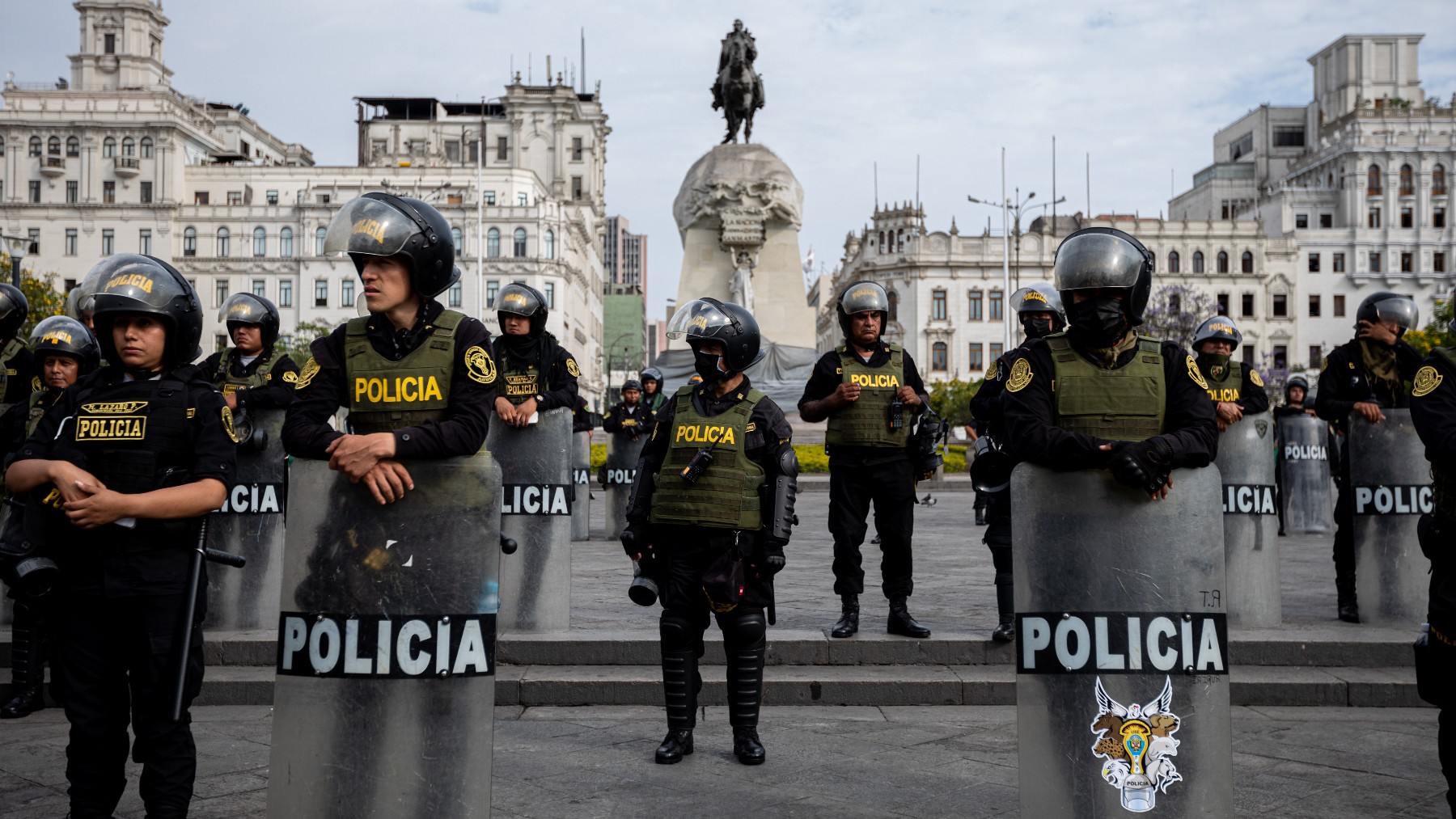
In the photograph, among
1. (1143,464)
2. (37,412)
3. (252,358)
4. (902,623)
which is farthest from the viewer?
(252,358)

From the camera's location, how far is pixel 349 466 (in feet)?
13.1

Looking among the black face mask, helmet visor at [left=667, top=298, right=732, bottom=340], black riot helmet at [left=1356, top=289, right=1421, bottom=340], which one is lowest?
the black face mask

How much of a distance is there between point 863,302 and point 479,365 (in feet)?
13.3

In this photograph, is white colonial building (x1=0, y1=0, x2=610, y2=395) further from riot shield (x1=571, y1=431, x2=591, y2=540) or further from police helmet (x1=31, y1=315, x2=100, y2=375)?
police helmet (x1=31, y1=315, x2=100, y2=375)

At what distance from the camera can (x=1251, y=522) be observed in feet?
28.3

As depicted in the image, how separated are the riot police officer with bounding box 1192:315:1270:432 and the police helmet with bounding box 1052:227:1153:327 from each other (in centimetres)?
477

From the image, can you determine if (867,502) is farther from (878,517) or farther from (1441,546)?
(1441,546)

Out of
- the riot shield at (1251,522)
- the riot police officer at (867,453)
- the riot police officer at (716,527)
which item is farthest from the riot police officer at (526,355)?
the riot shield at (1251,522)

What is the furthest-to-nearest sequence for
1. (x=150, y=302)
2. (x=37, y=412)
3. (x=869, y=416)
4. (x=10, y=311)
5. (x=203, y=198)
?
1. (x=203, y=198)
2. (x=869, y=416)
3. (x=10, y=311)
4. (x=37, y=412)
5. (x=150, y=302)

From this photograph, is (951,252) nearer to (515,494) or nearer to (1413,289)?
(1413,289)

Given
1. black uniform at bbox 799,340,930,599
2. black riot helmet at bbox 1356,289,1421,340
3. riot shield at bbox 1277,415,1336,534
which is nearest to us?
black uniform at bbox 799,340,930,599

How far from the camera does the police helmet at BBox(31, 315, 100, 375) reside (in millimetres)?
6484

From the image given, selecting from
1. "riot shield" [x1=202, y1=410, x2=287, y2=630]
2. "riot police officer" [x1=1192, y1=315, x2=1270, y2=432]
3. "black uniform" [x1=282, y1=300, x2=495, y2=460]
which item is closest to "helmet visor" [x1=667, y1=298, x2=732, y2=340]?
"black uniform" [x1=282, y1=300, x2=495, y2=460]

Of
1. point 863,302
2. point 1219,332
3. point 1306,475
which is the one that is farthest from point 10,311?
point 1306,475
